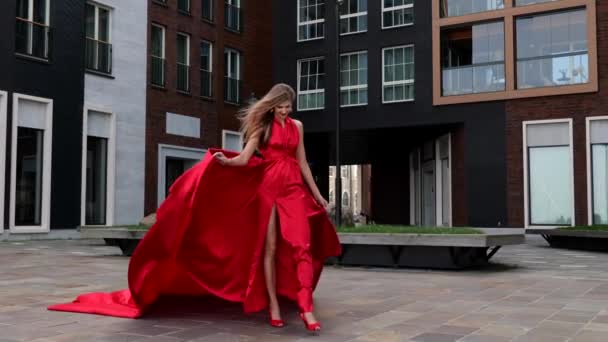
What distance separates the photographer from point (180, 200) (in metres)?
5.27

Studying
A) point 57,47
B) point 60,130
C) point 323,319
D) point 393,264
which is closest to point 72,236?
point 60,130

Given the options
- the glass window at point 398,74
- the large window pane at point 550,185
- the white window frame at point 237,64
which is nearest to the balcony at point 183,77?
the white window frame at point 237,64

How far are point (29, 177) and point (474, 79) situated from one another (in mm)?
15661

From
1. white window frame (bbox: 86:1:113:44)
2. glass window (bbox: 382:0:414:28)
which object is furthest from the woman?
glass window (bbox: 382:0:414:28)

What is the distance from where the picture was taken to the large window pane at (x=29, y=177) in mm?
18891

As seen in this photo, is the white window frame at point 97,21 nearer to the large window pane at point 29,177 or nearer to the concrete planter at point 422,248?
the large window pane at point 29,177

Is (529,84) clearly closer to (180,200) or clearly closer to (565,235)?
(565,235)

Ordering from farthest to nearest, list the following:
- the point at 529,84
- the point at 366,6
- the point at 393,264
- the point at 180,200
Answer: the point at 366,6
the point at 529,84
the point at 393,264
the point at 180,200

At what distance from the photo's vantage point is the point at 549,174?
74.5 ft

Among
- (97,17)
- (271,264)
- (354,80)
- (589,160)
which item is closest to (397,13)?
(354,80)

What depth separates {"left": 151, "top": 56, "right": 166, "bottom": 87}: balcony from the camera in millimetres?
24828

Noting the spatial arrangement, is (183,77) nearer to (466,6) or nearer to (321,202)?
(466,6)

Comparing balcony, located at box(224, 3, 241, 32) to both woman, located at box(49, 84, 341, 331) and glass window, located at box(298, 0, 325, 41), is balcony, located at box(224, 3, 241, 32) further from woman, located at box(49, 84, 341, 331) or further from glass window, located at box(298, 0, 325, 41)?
woman, located at box(49, 84, 341, 331)

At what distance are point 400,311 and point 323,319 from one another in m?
0.87
